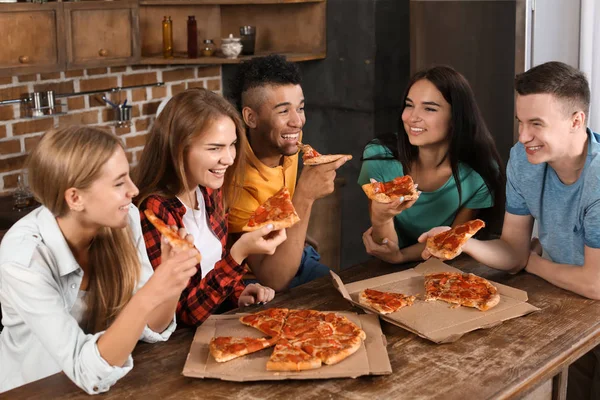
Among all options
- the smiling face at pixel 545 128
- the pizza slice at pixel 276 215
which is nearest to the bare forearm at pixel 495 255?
the smiling face at pixel 545 128

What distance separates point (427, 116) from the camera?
3148mm

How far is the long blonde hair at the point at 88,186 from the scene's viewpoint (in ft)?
6.63

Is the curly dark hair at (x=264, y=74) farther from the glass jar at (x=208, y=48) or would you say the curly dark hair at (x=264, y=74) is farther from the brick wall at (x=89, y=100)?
the glass jar at (x=208, y=48)

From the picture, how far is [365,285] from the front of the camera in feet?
8.63

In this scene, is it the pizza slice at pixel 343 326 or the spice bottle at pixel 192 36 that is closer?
the pizza slice at pixel 343 326

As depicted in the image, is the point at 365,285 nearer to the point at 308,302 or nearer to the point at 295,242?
the point at 308,302

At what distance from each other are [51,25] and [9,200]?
888mm

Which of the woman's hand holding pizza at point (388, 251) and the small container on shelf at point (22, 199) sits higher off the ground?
the small container on shelf at point (22, 199)

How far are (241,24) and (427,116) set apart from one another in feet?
7.39

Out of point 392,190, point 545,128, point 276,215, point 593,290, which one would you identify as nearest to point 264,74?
point 392,190

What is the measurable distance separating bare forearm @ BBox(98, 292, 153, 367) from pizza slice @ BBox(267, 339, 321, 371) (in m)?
0.34

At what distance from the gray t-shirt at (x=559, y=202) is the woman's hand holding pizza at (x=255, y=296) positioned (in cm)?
96

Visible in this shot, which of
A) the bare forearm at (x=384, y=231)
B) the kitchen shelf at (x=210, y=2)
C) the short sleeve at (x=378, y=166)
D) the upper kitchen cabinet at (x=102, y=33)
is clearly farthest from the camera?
the kitchen shelf at (x=210, y=2)

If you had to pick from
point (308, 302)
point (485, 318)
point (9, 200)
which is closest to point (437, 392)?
point (485, 318)
